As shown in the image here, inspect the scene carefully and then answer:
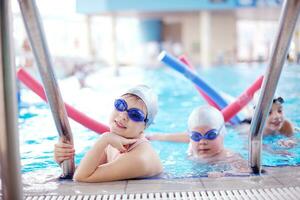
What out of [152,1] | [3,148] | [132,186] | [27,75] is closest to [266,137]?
[132,186]

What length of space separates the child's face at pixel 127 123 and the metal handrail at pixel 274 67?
66 cm

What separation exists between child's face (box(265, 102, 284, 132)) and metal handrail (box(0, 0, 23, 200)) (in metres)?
2.56

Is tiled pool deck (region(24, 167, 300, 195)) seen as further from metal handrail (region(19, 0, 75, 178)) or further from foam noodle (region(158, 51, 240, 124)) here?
foam noodle (region(158, 51, 240, 124))

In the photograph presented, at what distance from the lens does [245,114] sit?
4496 millimetres

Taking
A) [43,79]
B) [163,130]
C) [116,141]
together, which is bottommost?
[163,130]

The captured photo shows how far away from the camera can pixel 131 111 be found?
7.88ft

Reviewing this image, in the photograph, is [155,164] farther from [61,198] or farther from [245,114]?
[245,114]

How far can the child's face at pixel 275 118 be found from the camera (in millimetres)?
3422

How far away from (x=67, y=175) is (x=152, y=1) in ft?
43.7

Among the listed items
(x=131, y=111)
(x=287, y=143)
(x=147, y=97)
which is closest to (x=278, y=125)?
(x=287, y=143)

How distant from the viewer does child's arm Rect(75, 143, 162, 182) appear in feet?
7.47

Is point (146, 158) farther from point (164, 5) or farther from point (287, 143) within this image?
point (164, 5)

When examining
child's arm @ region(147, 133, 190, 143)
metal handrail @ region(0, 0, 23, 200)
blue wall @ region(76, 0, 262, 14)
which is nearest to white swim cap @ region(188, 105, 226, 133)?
child's arm @ region(147, 133, 190, 143)

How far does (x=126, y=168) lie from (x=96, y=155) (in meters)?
0.18
